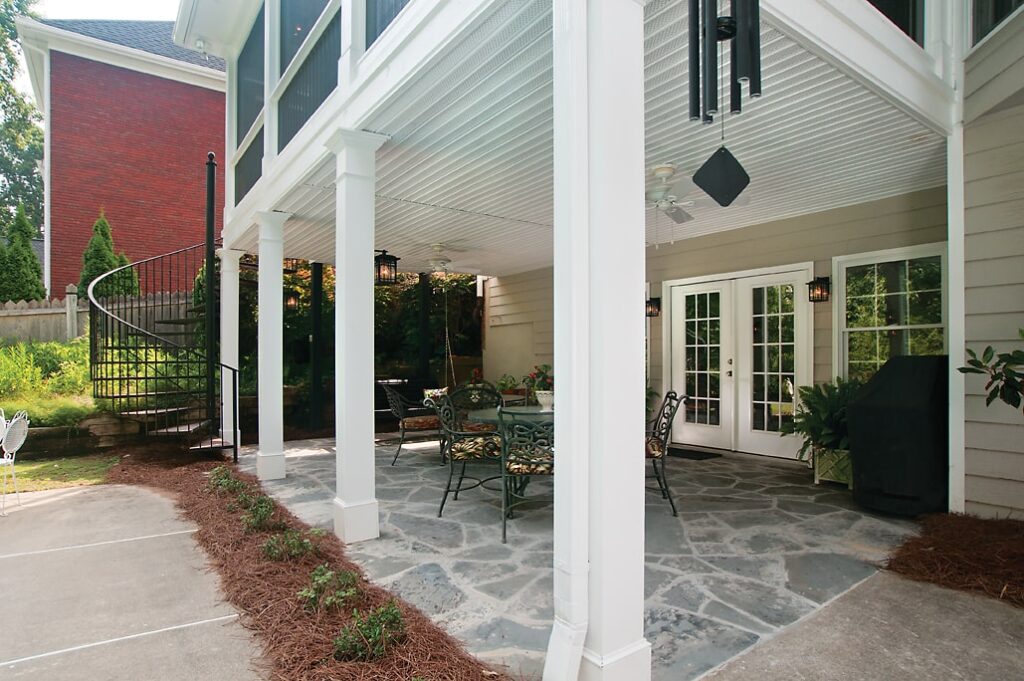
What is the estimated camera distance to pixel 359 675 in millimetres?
1956

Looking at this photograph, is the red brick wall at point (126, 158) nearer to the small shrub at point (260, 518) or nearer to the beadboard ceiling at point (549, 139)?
the beadboard ceiling at point (549, 139)

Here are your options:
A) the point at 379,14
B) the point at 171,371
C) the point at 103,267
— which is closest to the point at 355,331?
the point at 379,14

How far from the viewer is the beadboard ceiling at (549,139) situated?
273 centimetres

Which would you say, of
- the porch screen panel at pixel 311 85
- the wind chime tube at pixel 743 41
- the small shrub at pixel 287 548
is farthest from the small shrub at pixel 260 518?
the wind chime tube at pixel 743 41

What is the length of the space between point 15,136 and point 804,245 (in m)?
21.7

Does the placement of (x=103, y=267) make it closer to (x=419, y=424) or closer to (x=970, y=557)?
(x=419, y=424)

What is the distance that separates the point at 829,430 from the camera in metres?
4.61

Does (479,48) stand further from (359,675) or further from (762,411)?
(762,411)

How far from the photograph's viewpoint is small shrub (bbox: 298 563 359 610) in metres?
2.46

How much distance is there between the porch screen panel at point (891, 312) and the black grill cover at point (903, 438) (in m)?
1.15

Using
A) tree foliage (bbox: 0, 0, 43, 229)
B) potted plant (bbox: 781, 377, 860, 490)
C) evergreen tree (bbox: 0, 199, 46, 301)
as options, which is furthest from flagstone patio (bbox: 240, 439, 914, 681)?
tree foliage (bbox: 0, 0, 43, 229)

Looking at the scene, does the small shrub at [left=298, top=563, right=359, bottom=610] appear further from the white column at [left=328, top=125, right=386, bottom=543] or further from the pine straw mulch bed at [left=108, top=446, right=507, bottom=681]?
the white column at [left=328, top=125, right=386, bottom=543]

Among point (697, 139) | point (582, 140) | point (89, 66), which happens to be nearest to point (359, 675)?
point (582, 140)

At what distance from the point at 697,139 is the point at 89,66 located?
12.7 metres
